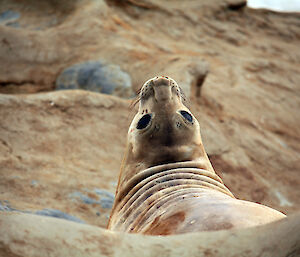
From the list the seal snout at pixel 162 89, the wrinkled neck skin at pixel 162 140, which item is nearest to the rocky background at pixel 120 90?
the wrinkled neck skin at pixel 162 140

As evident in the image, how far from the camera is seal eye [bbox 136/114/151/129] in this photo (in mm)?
3582

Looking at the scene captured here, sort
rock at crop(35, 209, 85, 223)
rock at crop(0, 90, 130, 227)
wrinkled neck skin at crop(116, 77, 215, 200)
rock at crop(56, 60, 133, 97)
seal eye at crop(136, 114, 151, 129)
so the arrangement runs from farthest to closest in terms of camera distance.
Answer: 1. rock at crop(56, 60, 133, 97)
2. rock at crop(0, 90, 130, 227)
3. rock at crop(35, 209, 85, 223)
4. seal eye at crop(136, 114, 151, 129)
5. wrinkled neck skin at crop(116, 77, 215, 200)

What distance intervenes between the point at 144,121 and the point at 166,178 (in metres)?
0.53

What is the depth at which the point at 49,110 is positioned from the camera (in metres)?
6.55

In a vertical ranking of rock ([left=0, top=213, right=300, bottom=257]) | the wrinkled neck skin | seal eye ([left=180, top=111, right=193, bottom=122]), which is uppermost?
rock ([left=0, top=213, right=300, bottom=257])

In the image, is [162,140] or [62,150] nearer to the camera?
[162,140]

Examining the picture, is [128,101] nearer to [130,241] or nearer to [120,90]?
[120,90]

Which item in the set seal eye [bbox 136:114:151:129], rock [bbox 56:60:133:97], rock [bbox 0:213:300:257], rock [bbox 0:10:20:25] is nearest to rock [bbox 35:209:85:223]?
seal eye [bbox 136:114:151:129]

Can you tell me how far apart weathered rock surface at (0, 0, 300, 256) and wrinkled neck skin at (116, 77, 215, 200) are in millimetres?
1551

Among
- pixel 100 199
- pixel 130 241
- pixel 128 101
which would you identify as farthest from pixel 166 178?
pixel 128 101

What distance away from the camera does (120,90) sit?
780 cm

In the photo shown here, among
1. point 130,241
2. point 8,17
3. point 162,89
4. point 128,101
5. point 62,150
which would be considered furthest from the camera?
point 8,17

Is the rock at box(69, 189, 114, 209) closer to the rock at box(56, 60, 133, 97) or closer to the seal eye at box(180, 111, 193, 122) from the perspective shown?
the seal eye at box(180, 111, 193, 122)

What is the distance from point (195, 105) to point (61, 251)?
20.9ft
